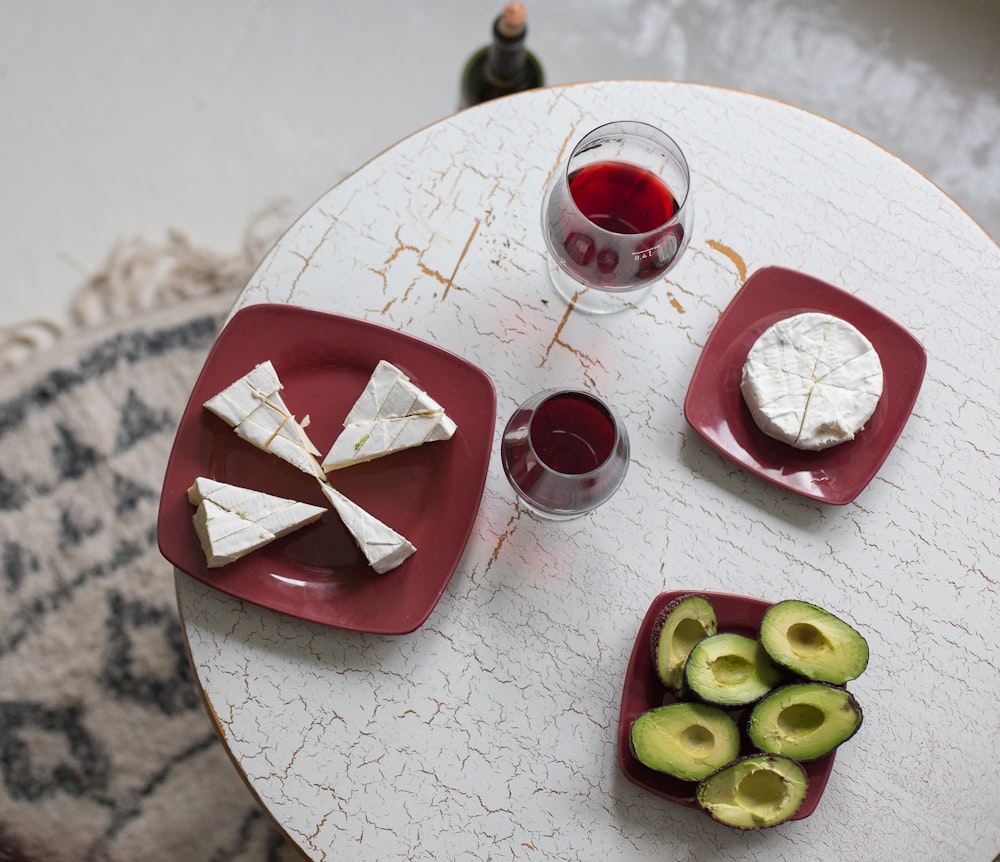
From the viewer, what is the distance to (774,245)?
3.46 ft

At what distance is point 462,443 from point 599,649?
275mm

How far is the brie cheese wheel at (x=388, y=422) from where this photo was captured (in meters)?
0.95

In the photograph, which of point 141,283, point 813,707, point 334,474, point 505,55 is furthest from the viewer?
point 141,283

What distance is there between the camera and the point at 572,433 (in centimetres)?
91

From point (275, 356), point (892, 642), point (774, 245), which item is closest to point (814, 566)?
point (892, 642)

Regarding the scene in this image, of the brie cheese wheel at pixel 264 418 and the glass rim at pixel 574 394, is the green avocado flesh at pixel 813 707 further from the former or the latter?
the brie cheese wheel at pixel 264 418

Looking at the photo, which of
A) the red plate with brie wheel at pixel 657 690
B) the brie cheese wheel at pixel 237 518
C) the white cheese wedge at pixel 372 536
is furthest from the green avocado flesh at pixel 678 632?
the brie cheese wheel at pixel 237 518

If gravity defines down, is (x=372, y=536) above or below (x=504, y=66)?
below

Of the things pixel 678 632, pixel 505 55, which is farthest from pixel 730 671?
pixel 505 55

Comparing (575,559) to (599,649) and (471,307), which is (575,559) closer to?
(599,649)

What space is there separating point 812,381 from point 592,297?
0.27 m

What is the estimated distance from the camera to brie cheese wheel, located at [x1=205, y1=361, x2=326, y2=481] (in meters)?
0.95

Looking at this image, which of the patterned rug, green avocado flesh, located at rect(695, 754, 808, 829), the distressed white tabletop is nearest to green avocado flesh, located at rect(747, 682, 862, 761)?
green avocado flesh, located at rect(695, 754, 808, 829)

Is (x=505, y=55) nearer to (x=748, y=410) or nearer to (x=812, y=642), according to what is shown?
(x=748, y=410)
